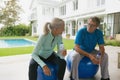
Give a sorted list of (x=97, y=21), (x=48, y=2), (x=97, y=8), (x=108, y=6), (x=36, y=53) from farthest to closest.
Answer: (x=48, y=2) < (x=97, y=8) < (x=108, y=6) < (x=97, y=21) < (x=36, y=53)

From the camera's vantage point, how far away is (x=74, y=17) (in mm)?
18828

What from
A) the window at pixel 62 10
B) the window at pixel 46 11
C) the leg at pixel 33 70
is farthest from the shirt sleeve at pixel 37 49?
the window at pixel 46 11

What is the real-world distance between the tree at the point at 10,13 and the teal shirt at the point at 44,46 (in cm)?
2284

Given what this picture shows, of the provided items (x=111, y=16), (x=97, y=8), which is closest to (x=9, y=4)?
(x=97, y=8)

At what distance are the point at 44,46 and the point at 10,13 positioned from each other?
23.9 metres

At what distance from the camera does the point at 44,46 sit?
286 cm

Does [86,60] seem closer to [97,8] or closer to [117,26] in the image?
[117,26]

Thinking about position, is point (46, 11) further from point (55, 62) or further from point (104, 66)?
point (55, 62)

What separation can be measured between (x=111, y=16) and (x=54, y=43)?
39.1 ft

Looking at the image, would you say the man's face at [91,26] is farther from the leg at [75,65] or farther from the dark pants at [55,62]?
the dark pants at [55,62]

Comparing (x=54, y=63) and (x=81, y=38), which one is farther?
(x=81, y=38)

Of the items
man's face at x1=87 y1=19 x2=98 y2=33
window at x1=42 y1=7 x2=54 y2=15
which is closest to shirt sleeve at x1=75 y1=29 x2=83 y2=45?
man's face at x1=87 y1=19 x2=98 y2=33

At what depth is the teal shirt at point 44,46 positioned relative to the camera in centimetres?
270

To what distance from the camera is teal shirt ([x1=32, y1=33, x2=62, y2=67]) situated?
2705 mm
